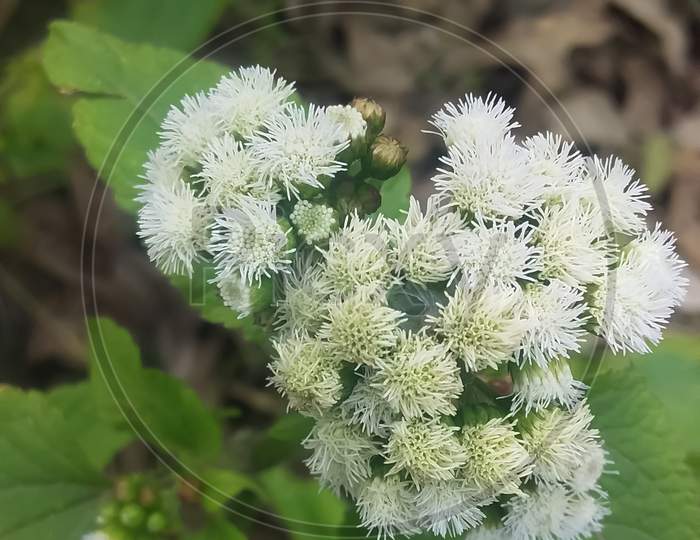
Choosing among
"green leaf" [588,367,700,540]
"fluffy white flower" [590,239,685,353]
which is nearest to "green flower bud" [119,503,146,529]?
"green leaf" [588,367,700,540]

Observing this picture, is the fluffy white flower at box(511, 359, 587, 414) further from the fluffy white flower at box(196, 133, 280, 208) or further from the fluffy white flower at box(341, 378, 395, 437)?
the fluffy white flower at box(196, 133, 280, 208)

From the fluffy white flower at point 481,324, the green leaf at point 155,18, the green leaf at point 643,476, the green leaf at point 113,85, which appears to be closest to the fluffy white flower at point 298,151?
the fluffy white flower at point 481,324

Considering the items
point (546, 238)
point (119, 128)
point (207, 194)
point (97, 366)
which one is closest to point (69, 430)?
point (97, 366)

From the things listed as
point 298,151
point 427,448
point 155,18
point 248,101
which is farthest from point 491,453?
point 155,18

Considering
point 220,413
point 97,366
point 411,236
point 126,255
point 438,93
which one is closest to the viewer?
point 411,236

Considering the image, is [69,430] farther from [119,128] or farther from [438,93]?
[438,93]

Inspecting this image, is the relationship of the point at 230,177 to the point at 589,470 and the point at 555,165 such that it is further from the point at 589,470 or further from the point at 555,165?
the point at 589,470

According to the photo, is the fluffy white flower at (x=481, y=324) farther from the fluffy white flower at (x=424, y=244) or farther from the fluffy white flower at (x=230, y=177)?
the fluffy white flower at (x=230, y=177)
